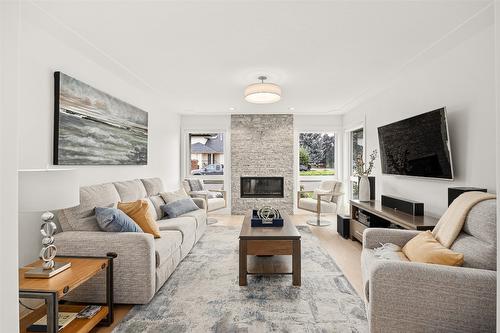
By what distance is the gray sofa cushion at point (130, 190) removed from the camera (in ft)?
11.1

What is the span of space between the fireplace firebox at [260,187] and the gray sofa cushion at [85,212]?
4.07 metres

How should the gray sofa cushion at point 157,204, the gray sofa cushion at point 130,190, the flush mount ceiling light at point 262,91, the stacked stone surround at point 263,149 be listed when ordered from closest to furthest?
the gray sofa cushion at point 130,190
the flush mount ceiling light at point 262,91
the gray sofa cushion at point 157,204
the stacked stone surround at point 263,149

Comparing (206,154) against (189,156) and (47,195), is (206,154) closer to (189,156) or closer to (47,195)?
(189,156)

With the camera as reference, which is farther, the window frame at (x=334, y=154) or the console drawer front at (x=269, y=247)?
the window frame at (x=334, y=154)

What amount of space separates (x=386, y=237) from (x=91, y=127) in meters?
3.25

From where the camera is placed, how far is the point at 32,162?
2340 mm

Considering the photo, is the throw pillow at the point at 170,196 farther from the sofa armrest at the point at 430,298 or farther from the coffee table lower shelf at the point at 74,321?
the sofa armrest at the point at 430,298

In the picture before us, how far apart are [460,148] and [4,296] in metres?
3.51

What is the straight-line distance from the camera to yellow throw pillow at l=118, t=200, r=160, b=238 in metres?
2.85

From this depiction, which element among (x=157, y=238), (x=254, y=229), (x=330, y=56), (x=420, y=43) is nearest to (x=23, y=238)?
(x=157, y=238)

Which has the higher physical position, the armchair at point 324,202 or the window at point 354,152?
the window at point 354,152

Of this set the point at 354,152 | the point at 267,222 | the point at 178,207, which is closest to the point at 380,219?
the point at 267,222

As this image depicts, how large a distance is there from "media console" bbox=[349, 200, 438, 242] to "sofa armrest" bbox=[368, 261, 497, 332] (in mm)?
1121

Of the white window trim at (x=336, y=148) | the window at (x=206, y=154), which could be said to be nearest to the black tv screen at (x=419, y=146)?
the white window trim at (x=336, y=148)
